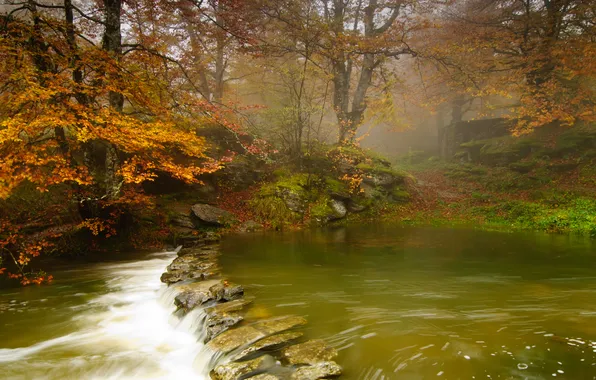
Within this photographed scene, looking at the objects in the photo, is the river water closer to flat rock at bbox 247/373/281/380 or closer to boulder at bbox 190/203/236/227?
flat rock at bbox 247/373/281/380

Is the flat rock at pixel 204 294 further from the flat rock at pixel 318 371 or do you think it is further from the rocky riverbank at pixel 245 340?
the flat rock at pixel 318 371

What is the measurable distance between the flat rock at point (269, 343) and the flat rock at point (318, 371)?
1.96 feet

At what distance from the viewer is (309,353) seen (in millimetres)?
3854

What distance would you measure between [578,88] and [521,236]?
9.56 m

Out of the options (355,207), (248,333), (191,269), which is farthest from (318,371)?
(355,207)

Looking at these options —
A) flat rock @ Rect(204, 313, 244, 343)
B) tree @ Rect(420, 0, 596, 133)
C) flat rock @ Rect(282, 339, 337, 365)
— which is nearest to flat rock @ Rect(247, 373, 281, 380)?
flat rock @ Rect(282, 339, 337, 365)

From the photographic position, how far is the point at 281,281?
6902 mm

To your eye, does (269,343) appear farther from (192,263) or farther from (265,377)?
(192,263)

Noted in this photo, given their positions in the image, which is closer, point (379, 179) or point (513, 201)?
point (513, 201)

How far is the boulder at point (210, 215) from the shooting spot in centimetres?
1223

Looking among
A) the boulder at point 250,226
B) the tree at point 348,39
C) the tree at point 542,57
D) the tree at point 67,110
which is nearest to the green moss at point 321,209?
the boulder at point 250,226

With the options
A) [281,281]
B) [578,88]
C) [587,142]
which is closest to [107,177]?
[281,281]

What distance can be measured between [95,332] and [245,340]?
288cm

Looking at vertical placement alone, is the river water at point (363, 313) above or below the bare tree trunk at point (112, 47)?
below
